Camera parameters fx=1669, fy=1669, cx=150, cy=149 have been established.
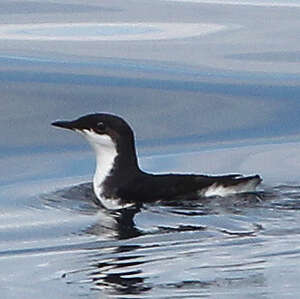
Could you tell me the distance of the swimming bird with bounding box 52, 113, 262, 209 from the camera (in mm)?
11961

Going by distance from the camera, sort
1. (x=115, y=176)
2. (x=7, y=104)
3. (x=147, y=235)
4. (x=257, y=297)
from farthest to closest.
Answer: (x=7, y=104)
(x=115, y=176)
(x=147, y=235)
(x=257, y=297)

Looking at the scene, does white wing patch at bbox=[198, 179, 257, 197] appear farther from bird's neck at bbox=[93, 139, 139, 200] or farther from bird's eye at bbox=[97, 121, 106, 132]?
bird's eye at bbox=[97, 121, 106, 132]

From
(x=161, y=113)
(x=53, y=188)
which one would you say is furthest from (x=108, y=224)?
(x=161, y=113)

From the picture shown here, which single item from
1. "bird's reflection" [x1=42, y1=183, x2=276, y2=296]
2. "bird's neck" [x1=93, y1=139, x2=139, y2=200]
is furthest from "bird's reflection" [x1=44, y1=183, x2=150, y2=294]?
"bird's neck" [x1=93, y1=139, x2=139, y2=200]

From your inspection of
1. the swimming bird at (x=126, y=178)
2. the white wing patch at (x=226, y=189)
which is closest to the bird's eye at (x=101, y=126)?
the swimming bird at (x=126, y=178)

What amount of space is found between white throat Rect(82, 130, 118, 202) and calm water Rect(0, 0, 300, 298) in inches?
7.3

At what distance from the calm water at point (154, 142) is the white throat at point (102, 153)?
0.61 feet

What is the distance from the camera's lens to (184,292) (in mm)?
8477

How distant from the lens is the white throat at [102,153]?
12633 mm

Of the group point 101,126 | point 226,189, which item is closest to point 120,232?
point 226,189

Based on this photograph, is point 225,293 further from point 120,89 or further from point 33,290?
point 120,89

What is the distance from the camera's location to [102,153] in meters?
12.9

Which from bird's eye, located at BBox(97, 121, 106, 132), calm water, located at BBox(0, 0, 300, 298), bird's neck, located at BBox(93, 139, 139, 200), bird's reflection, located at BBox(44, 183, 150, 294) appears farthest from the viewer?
bird's eye, located at BBox(97, 121, 106, 132)

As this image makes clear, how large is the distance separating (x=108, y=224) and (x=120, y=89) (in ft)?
15.1
